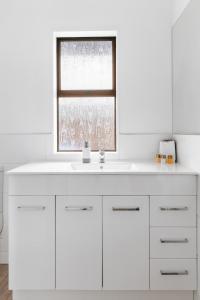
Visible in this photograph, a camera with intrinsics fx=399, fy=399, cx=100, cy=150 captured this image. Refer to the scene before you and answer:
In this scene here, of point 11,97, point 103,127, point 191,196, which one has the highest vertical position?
point 11,97

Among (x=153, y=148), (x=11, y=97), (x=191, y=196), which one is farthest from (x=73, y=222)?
(x=11, y=97)

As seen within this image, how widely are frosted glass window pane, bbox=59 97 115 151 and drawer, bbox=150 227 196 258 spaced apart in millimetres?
1137

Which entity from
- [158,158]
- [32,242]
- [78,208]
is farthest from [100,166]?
[32,242]

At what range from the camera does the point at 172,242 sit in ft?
8.33

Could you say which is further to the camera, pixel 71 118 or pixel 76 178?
pixel 71 118

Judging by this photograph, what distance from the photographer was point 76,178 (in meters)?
2.56

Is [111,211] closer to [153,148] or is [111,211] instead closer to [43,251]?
[43,251]

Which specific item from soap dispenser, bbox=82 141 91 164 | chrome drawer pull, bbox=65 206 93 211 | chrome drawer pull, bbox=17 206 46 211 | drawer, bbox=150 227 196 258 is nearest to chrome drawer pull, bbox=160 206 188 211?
drawer, bbox=150 227 196 258

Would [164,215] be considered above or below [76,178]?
below

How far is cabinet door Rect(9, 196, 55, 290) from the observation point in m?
2.56

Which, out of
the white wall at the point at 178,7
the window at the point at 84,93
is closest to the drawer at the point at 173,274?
the window at the point at 84,93

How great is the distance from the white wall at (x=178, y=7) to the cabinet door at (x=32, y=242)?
1.62 m

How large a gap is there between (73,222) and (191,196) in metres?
0.77

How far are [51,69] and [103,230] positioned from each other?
58.5 inches
